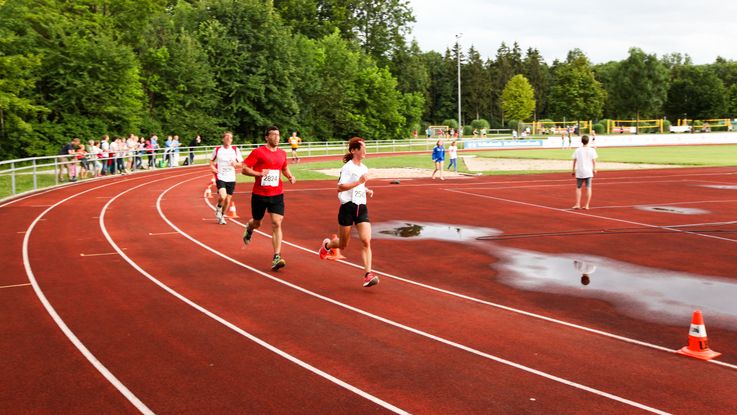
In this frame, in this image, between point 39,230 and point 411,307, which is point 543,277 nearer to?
point 411,307

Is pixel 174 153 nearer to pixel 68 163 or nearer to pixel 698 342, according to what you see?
pixel 68 163

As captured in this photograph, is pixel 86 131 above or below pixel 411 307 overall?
above

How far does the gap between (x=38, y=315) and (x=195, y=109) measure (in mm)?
49607

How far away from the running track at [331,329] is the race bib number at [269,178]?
4.54 feet

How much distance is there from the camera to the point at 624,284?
971 cm

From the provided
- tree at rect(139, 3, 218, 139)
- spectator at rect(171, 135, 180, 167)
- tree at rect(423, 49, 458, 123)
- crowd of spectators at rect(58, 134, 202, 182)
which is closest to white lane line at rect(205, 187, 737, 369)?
crowd of spectators at rect(58, 134, 202, 182)

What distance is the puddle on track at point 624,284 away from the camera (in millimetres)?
8281

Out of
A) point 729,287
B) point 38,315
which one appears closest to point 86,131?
point 38,315

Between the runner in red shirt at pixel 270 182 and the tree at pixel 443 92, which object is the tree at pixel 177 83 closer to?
the runner in red shirt at pixel 270 182

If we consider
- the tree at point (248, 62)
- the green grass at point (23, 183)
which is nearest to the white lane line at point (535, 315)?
the green grass at point (23, 183)

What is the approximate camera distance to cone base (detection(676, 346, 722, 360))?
6480mm

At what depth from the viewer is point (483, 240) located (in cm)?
1360

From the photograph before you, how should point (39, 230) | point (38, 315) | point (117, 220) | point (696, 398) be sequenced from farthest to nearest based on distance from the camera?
point (117, 220), point (39, 230), point (38, 315), point (696, 398)

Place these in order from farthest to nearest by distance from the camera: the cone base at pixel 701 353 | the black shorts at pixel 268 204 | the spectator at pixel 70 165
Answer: the spectator at pixel 70 165 < the black shorts at pixel 268 204 < the cone base at pixel 701 353
